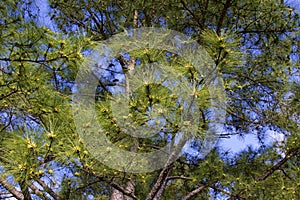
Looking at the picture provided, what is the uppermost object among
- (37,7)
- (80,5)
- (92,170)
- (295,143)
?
(80,5)

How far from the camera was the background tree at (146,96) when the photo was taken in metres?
1.94

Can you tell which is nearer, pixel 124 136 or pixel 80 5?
pixel 124 136

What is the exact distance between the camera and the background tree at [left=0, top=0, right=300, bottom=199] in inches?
76.4

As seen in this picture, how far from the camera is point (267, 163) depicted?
3555mm

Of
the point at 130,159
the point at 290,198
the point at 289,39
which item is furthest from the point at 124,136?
the point at 289,39

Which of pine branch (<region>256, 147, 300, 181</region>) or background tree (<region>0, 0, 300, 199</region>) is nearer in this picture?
background tree (<region>0, 0, 300, 199</region>)

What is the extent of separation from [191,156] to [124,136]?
1.40 metres

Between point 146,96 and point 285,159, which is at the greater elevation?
point 285,159

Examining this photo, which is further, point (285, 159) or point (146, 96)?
point (285, 159)

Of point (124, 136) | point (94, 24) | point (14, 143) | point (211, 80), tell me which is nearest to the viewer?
point (14, 143)

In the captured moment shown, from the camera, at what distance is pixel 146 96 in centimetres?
198

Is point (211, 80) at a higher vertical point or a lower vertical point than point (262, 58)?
lower

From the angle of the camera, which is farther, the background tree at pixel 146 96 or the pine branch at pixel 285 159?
the pine branch at pixel 285 159

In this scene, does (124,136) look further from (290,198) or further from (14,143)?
(290,198)
